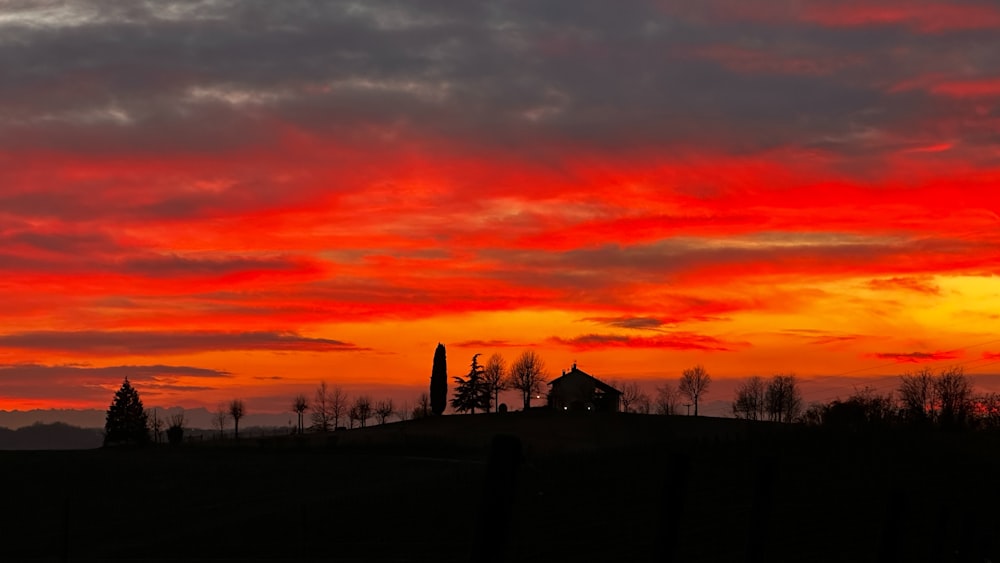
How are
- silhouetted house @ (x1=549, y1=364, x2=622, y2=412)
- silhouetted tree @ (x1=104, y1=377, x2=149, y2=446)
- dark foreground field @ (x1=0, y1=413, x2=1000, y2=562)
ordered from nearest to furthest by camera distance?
1. dark foreground field @ (x1=0, y1=413, x2=1000, y2=562)
2. silhouetted tree @ (x1=104, y1=377, x2=149, y2=446)
3. silhouetted house @ (x1=549, y1=364, x2=622, y2=412)

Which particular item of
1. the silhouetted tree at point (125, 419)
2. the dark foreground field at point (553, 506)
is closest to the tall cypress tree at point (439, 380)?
the silhouetted tree at point (125, 419)

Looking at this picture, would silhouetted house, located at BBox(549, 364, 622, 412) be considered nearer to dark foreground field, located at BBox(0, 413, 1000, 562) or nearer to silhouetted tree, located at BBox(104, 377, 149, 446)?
silhouetted tree, located at BBox(104, 377, 149, 446)

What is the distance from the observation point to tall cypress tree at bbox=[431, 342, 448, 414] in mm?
180875

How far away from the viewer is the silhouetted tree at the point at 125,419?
17014 centimetres

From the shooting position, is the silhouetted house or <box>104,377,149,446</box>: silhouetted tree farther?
the silhouetted house

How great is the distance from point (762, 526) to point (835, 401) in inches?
6588

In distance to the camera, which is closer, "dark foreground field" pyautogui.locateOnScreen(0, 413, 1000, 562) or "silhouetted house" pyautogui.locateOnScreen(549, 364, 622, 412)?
"dark foreground field" pyautogui.locateOnScreen(0, 413, 1000, 562)

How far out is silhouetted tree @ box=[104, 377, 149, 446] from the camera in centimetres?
17014

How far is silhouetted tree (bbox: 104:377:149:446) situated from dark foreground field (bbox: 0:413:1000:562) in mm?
64702

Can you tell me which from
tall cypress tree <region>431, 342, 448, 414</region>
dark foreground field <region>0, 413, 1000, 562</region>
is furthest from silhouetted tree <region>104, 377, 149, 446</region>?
dark foreground field <region>0, 413, 1000, 562</region>

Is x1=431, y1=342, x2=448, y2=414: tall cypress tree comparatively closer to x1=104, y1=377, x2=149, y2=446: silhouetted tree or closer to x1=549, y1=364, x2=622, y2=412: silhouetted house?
x1=549, y1=364, x2=622, y2=412: silhouetted house

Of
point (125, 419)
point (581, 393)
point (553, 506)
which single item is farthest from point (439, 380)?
point (553, 506)

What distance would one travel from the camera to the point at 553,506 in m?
50.9

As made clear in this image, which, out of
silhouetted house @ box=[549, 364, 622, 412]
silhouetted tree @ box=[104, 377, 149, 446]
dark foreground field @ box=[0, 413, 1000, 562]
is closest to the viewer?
dark foreground field @ box=[0, 413, 1000, 562]
